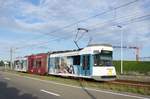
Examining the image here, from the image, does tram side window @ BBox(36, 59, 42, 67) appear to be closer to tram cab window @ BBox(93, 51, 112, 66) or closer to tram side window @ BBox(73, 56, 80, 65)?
tram side window @ BBox(73, 56, 80, 65)

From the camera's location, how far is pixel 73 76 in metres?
32.2

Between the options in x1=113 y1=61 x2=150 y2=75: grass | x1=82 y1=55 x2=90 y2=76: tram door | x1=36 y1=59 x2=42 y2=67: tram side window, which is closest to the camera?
x1=82 y1=55 x2=90 y2=76: tram door

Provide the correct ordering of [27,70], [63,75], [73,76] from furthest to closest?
[27,70] < [63,75] < [73,76]

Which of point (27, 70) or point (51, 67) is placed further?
point (27, 70)

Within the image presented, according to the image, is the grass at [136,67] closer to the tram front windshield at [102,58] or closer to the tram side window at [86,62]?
the tram side window at [86,62]

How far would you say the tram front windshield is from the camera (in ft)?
92.3

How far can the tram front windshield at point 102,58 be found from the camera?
2812cm

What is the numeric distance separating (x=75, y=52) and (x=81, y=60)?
1748 mm

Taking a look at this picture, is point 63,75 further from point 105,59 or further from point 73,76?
point 105,59

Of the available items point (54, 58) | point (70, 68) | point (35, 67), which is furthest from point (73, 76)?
point (35, 67)

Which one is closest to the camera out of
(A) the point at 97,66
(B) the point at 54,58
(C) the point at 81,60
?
(A) the point at 97,66

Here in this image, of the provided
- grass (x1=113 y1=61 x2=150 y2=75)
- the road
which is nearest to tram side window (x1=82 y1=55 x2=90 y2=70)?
the road

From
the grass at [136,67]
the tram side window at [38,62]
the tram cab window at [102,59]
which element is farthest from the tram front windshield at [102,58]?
the grass at [136,67]

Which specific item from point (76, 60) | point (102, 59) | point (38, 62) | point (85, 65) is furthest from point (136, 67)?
point (102, 59)
